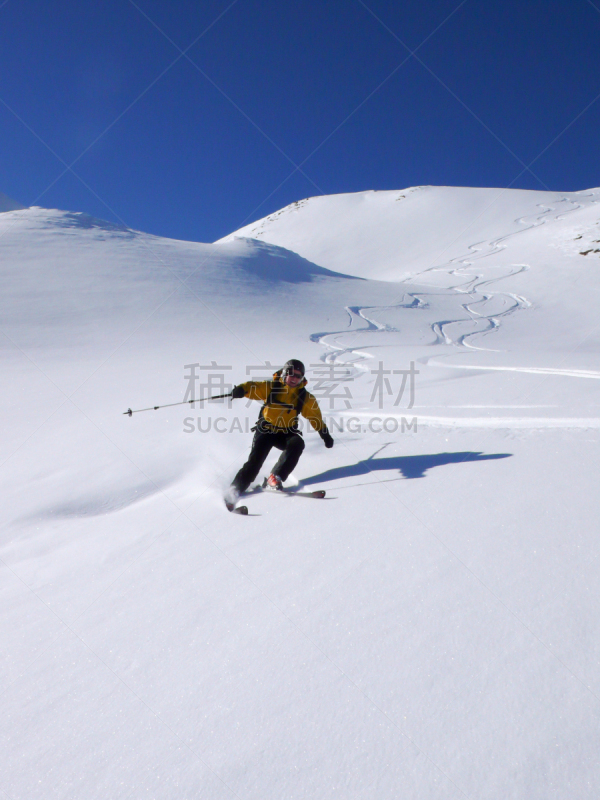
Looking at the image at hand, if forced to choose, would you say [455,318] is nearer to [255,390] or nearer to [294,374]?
[294,374]

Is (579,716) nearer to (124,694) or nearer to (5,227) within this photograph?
(124,694)

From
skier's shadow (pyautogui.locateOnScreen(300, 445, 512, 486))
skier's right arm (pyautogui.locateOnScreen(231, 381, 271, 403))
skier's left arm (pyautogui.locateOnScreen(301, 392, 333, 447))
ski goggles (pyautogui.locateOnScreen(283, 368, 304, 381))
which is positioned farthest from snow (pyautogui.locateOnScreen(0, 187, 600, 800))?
ski goggles (pyautogui.locateOnScreen(283, 368, 304, 381))

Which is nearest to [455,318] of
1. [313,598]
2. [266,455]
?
[266,455]

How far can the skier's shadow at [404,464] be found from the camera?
3.35 m

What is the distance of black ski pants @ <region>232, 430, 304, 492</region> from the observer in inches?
145

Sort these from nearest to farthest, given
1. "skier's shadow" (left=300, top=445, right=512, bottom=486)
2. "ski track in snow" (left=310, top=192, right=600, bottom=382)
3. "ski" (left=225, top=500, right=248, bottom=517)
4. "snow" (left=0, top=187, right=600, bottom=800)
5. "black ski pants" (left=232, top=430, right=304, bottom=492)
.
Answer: "snow" (left=0, top=187, right=600, bottom=800), "ski" (left=225, top=500, right=248, bottom=517), "skier's shadow" (left=300, top=445, right=512, bottom=486), "black ski pants" (left=232, top=430, right=304, bottom=492), "ski track in snow" (left=310, top=192, right=600, bottom=382)

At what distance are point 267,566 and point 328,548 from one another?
1.04ft

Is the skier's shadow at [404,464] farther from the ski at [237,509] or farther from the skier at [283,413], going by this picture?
the ski at [237,509]

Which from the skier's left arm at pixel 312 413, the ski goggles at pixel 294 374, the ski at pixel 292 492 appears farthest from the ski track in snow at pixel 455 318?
the ski at pixel 292 492

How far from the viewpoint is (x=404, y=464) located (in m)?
3.59

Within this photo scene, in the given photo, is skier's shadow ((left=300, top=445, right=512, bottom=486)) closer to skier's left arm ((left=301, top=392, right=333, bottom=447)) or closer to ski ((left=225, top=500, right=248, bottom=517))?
skier's left arm ((left=301, top=392, right=333, bottom=447))

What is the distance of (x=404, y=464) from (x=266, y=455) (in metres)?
1.17

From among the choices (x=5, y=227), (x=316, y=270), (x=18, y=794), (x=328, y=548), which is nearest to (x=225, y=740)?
(x=18, y=794)

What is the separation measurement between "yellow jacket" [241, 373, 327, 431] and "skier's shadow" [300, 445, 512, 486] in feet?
1.55
